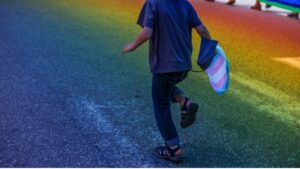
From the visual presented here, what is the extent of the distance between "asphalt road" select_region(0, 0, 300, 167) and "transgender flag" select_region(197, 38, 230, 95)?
62cm

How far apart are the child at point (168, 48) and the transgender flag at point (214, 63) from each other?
8 cm

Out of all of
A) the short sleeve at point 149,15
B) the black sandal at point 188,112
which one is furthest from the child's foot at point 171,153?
the short sleeve at point 149,15

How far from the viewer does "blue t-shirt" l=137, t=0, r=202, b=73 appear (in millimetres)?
3582

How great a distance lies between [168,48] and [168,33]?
0.11 meters

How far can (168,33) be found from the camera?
11.9 feet

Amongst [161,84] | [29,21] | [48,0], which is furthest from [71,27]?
[161,84]

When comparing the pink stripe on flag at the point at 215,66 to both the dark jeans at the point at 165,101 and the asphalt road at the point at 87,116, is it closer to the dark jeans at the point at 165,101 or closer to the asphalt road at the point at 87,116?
the dark jeans at the point at 165,101

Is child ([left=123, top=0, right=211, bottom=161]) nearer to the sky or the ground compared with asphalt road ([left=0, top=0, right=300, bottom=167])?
nearer to the sky

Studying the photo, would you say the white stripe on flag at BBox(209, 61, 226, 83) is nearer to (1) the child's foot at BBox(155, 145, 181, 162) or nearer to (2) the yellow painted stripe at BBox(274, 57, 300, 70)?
(1) the child's foot at BBox(155, 145, 181, 162)

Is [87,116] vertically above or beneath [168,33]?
beneath

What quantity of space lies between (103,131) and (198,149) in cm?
88

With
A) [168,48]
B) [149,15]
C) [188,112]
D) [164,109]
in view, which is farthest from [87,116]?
[149,15]

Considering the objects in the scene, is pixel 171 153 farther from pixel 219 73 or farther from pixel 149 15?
pixel 149 15

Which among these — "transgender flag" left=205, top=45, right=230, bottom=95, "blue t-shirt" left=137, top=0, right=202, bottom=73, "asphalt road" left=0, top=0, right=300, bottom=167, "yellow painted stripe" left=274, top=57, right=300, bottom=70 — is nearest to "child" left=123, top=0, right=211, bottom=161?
"blue t-shirt" left=137, top=0, right=202, bottom=73
